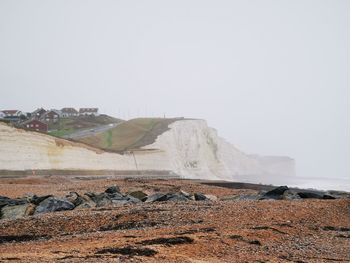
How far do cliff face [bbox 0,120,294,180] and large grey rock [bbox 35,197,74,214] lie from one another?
3071 cm

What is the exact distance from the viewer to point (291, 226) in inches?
571

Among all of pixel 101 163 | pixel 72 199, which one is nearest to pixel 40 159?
pixel 101 163

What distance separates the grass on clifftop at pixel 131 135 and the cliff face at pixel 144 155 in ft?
9.34

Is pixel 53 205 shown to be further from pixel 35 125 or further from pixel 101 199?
pixel 35 125

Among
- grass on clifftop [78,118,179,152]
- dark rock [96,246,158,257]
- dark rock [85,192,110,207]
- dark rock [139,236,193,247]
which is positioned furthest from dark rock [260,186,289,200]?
grass on clifftop [78,118,179,152]

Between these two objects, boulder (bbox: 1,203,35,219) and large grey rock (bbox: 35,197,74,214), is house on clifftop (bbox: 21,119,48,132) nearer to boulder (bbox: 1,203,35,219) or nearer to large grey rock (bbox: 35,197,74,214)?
large grey rock (bbox: 35,197,74,214)

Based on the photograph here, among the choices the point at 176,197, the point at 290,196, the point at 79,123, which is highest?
the point at 79,123

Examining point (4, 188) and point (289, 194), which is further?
Answer: point (4, 188)

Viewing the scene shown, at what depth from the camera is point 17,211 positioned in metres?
19.1

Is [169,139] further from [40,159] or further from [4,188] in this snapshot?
[4,188]

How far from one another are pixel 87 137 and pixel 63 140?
1408 inches

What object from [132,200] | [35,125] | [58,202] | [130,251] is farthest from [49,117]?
[130,251]

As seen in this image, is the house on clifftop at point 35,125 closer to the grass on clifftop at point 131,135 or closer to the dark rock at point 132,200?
the grass on clifftop at point 131,135

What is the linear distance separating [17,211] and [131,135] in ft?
275
